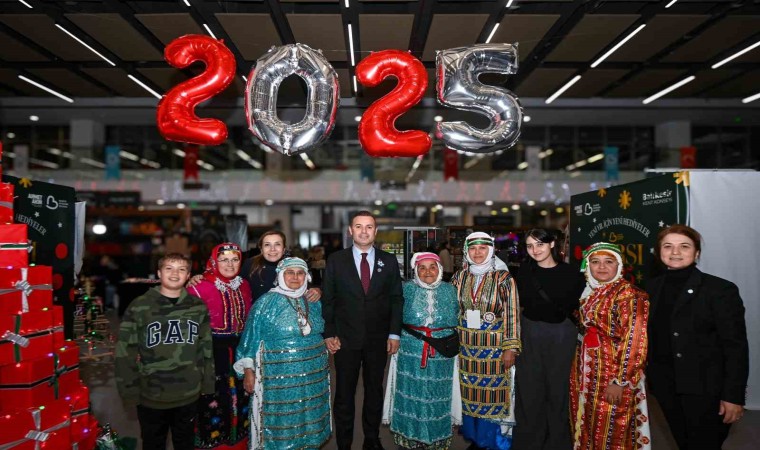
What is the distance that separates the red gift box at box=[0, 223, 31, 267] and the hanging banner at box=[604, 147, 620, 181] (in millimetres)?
13740

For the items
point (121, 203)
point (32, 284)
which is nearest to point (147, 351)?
point (32, 284)

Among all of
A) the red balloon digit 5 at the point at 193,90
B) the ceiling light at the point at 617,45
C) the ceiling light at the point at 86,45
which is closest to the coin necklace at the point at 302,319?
the red balloon digit 5 at the point at 193,90

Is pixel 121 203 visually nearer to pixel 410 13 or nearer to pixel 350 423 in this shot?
pixel 410 13

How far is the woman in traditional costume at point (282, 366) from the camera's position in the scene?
300cm

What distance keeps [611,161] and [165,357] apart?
1351cm

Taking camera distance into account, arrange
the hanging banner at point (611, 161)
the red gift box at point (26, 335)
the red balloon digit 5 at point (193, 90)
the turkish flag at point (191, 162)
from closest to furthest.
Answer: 1. the red gift box at point (26, 335)
2. the red balloon digit 5 at point (193, 90)
3. the hanging banner at point (611, 161)
4. the turkish flag at point (191, 162)

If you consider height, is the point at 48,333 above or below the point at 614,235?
below

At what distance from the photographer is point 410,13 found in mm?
6402

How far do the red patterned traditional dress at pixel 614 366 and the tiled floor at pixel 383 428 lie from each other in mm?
1021

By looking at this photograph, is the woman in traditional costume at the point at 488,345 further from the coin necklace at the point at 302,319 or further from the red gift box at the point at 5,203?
the red gift box at the point at 5,203

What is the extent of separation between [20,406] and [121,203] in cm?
1119

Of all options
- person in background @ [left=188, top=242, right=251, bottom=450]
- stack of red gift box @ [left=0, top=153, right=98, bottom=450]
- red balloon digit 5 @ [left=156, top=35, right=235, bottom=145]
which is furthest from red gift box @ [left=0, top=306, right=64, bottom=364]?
red balloon digit 5 @ [left=156, top=35, right=235, bottom=145]

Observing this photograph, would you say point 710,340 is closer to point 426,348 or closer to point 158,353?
point 426,348

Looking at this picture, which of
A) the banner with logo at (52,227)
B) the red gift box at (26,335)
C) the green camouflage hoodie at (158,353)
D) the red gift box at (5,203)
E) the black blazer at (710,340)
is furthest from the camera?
the banner with logo at (52,227)
